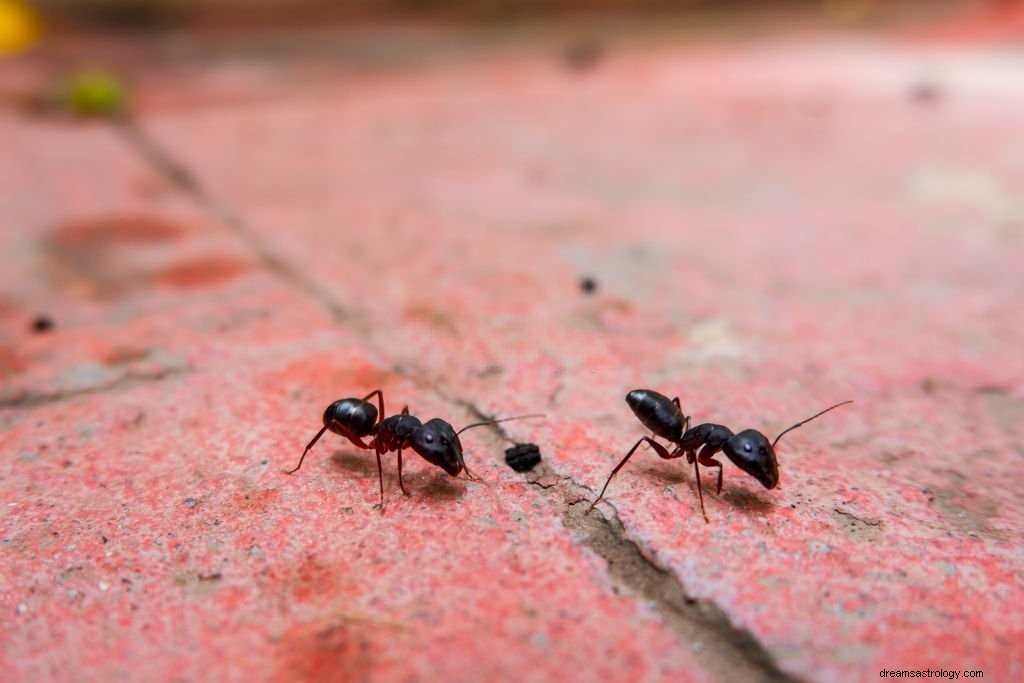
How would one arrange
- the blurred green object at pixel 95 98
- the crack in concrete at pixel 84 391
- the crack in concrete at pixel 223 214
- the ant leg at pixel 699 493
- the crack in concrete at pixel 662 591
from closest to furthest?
the crack in concrete at pixel 662 591 → the ant leg at pixel 699 493 → the crack in concrete at pixel 84 391 → the crack in concrete at pixel 223 214 → the blurred green object at pixel 95 98

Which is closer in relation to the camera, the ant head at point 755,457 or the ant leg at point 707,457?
the ant head at point 755,457

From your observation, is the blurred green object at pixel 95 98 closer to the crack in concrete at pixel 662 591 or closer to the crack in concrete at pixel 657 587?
the crack in concrete at pixel 657 587

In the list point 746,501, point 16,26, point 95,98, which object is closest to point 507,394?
point 746,501

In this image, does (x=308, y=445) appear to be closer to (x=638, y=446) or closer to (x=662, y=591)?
(x=638, y=446)

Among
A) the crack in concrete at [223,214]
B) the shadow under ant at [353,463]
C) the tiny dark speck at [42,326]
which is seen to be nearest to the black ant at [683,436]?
the shadow under ant at [353,463]

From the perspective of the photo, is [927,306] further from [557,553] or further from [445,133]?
[445,133]

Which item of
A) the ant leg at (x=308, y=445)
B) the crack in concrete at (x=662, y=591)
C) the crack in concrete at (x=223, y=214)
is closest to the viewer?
the crack in concrete at (x=662, y=591)

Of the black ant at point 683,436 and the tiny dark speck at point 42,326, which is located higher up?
the black ant at point 683,436

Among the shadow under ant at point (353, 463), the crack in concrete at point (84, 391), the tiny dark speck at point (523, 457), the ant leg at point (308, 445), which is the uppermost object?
the tiny dark speck at point (523, 457)
